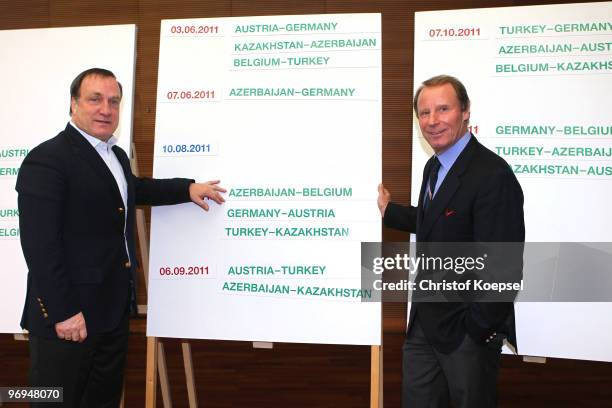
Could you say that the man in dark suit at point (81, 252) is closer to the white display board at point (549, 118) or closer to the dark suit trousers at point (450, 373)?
the dark suit trousers at point (450, 373)

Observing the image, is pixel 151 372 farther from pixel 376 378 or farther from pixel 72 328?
pixel 376 378

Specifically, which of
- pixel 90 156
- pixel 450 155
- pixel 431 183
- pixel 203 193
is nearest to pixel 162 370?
pixel 203 193

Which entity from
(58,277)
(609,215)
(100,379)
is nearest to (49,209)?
(58,277)

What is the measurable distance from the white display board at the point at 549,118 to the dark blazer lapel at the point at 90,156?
145cm

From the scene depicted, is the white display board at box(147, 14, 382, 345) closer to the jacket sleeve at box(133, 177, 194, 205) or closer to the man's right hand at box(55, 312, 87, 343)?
the jacket sleeve at box(133, 177, 194, 205)

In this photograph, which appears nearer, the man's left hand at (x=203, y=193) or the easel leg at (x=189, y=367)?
the man's left hand at (x=203, y=193)

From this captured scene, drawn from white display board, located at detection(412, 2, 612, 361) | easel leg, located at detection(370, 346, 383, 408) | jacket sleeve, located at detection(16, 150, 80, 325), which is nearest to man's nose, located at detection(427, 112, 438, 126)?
white display board, located at detection(412, 2, 612, 361)

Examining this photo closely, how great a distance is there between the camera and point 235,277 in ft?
8.84

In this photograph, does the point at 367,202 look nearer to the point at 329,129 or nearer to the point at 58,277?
the point at 329,129

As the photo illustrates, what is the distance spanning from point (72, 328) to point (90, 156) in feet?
2.31

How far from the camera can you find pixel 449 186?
2.05 metres

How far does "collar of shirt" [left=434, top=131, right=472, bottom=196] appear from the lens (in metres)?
2.15

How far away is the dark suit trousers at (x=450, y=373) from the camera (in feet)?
6.64

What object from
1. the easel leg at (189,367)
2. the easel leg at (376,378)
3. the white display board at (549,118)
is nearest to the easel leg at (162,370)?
the easel leg at (189,367)
